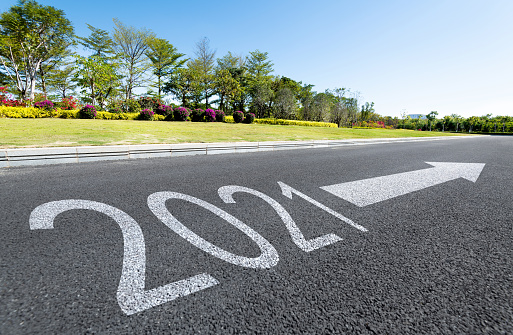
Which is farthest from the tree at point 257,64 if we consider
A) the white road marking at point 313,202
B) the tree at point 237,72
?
the white road marking at point 313,202

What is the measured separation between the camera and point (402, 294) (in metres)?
1.27

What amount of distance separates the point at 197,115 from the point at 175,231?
19896 mm

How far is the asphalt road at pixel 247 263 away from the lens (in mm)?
1081

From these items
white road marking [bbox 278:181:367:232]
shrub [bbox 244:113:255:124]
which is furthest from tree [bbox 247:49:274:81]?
white road marking [bbox 278:181:367:232]

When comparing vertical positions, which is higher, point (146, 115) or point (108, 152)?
point (146, 115)

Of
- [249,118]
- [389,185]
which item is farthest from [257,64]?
[389,185]

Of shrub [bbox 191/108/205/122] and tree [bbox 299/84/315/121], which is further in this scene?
tree [bbox 299/84/315/121]

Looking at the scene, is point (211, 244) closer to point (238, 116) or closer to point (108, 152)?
point (108, 152)

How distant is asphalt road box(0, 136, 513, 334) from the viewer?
1.08 m

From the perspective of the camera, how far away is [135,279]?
4.32 feet

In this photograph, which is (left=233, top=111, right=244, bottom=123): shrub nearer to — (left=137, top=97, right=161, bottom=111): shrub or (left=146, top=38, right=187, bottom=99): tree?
(left=137, top=97, right=161, bottom=111): shrub

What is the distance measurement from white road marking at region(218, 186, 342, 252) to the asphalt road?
0.06ft

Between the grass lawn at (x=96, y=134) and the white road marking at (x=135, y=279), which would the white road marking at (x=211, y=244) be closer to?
the white road marking at (x=135, y=279)

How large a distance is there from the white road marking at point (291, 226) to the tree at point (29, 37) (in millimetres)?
33288
